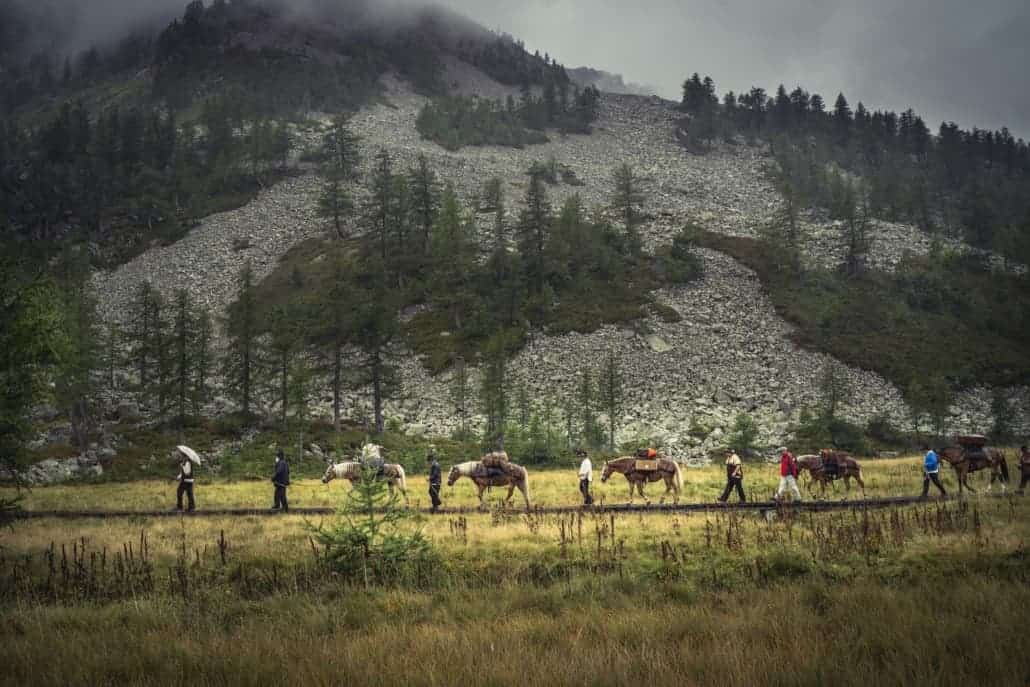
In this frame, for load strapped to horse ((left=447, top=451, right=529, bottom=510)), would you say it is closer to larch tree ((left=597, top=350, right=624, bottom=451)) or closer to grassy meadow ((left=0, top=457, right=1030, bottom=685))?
grassy meadow ((left=0, top=457, right=1030, bottom=685))

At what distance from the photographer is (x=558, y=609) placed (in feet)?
25.2

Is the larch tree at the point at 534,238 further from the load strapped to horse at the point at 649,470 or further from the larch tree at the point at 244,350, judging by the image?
the load strapped to horse at the point at 649,470

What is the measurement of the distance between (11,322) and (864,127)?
552 ft

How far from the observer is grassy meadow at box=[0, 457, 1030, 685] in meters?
5.28

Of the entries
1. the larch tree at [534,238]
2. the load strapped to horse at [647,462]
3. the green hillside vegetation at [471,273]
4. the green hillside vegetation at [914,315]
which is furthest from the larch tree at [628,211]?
the load strapped to horse at [647,462]

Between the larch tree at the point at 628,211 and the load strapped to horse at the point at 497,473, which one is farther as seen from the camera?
the larch tree at the point at 628,211

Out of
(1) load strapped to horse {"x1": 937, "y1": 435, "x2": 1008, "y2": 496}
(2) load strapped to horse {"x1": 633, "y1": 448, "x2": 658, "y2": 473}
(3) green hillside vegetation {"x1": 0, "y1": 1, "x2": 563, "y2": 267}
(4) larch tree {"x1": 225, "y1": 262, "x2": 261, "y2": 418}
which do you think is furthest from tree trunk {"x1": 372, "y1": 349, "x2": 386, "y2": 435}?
(3) green hillside vegetation {"x1": 0, "y1": 1, "x2": 563, "y2": 267}

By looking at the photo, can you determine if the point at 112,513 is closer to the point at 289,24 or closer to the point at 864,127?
the point at 864,127

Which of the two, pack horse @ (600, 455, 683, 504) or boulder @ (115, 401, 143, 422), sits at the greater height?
boulder @ (115, 401, 143, 422)

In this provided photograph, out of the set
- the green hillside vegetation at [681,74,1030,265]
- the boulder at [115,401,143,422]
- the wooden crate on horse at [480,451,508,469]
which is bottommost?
the wooden crate on horse at [480,451,508,469]

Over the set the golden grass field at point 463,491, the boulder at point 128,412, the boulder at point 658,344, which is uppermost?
the boulder at point 658,344

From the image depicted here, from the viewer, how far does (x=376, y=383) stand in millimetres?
40344

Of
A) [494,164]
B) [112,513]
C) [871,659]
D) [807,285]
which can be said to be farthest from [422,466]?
[494,164]

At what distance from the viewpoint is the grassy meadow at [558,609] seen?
528 centimetres
